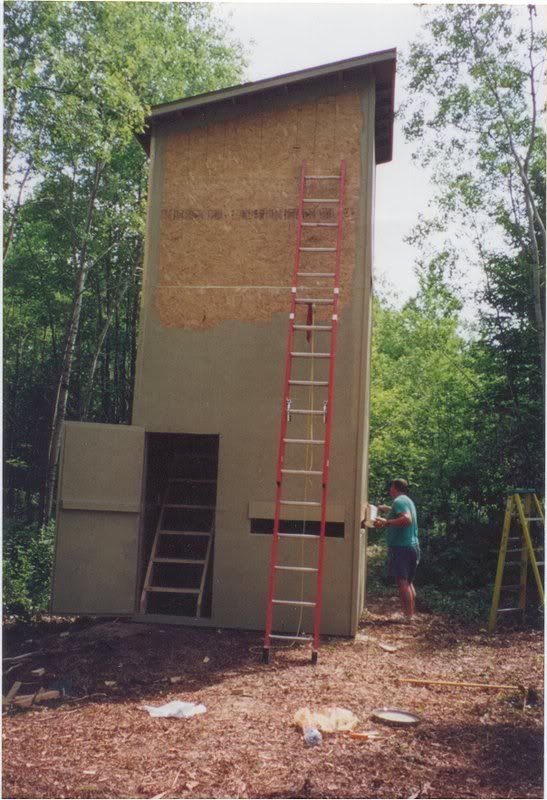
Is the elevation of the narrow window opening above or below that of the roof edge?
below

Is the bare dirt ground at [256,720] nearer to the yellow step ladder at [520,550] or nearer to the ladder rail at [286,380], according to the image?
the yellow step ladder at [520,550]

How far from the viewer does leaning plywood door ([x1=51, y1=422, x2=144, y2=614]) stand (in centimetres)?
713

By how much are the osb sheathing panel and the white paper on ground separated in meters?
4.11

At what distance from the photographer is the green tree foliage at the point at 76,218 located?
10.3 m

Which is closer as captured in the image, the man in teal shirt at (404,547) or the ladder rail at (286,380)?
the ladder rail at (286,380)

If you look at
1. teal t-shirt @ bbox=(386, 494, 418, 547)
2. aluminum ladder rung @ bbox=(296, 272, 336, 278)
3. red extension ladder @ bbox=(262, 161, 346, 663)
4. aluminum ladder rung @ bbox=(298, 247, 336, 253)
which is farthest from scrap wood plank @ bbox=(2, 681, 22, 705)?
aluminum ladder rung @ bbox=(298, 247, 336, 253)

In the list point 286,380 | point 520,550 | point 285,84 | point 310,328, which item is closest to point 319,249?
point 310,328

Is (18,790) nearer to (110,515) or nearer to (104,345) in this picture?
(110,515)

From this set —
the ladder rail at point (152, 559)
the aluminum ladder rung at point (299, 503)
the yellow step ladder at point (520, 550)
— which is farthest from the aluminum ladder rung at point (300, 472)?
the yellow step ladder at point (520, 550)

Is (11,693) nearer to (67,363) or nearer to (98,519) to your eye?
(98,519)

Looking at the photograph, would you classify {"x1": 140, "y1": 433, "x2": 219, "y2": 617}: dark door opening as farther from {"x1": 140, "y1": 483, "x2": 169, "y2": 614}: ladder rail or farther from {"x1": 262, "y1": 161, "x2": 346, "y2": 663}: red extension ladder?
{"x1": 262, "y1": 161, "x2": 346, "y2": 663}: red extension ladder

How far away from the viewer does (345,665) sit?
605cm

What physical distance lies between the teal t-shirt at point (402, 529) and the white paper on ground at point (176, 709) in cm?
387

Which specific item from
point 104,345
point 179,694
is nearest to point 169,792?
point 179,694
